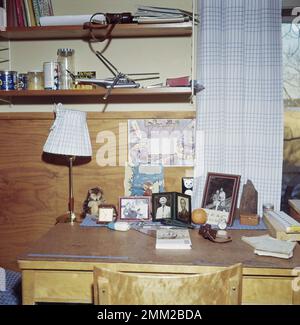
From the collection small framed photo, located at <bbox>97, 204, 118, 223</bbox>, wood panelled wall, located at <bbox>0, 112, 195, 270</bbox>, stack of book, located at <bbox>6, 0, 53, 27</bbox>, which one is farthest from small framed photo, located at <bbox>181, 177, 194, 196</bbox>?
stack of book, located at <bbox>6, 0, 53, 27</bbox>

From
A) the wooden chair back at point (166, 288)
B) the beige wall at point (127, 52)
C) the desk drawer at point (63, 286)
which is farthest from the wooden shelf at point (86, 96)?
the wooden chair back at point (166, 288)

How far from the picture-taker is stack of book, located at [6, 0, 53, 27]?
187cm

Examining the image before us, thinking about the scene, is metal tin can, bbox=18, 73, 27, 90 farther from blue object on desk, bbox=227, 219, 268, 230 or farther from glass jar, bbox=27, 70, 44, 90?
blue object on desk, bbox=227, 219, 268, 230

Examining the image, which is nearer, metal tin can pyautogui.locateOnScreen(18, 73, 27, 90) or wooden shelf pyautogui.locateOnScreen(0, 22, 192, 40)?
wooden shelf pyautogui.locateOnScreen(0, 22, 192, 40)

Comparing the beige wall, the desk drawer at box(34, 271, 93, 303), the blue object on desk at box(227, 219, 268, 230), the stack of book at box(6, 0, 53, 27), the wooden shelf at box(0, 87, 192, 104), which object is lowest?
the desk drawer at box(34, 271, 93, 303)

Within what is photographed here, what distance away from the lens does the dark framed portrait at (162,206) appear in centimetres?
180

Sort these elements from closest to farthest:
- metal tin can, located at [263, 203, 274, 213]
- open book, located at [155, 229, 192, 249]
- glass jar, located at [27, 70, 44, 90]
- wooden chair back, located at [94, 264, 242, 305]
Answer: wooden chair back, located at [94, 264, 242, 305], open book, located at [155, 229, 192, 249], metal tin can, located at [263, 203, 274, 213], glass jar, located at [27, 70, 44, 90]

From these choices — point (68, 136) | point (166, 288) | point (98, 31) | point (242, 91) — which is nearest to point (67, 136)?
point (68, 136)

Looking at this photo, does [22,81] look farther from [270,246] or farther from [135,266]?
[270,246]

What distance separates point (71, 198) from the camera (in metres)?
1.93

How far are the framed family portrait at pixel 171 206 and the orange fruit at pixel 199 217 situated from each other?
3cm

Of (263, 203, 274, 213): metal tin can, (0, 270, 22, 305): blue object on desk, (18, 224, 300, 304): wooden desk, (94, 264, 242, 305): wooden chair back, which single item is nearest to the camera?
(94, 264, 242, 305): wooden chair back

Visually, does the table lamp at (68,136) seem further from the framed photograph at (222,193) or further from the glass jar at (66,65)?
the framed photograph at (222,193)
